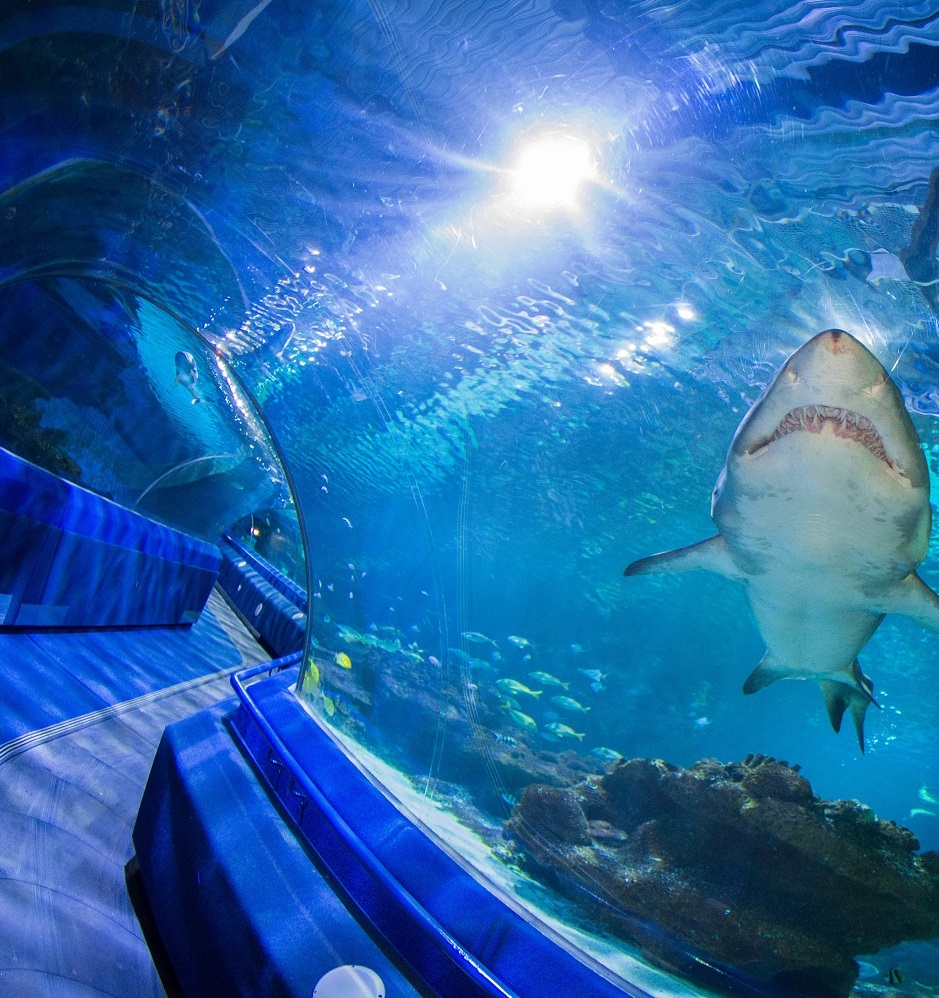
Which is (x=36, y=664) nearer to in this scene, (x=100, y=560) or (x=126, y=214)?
(x=100, y=560)

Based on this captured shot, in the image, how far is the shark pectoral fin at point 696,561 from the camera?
303cm

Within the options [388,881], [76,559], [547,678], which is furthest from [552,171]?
[547,678]

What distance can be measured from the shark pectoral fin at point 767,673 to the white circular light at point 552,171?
11.3 feet

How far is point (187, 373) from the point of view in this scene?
718cm

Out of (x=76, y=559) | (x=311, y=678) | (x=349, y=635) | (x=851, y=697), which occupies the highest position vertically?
(x=851, y=697)

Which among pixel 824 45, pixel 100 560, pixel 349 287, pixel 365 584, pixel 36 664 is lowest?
pixel 36 664

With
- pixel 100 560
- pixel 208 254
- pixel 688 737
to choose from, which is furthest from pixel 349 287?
pixel 688 737

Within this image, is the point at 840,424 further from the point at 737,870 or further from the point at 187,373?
the point at 187,373

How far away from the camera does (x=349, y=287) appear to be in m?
2.91

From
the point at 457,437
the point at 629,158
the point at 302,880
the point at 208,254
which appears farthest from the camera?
the point at 457,437

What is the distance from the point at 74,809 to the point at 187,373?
20.8 ft

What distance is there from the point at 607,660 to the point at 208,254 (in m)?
34.7

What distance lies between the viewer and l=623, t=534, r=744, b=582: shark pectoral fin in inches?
119

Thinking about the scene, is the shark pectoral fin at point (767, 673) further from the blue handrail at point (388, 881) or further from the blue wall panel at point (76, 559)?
the blue wall panel at point (76, 559)
